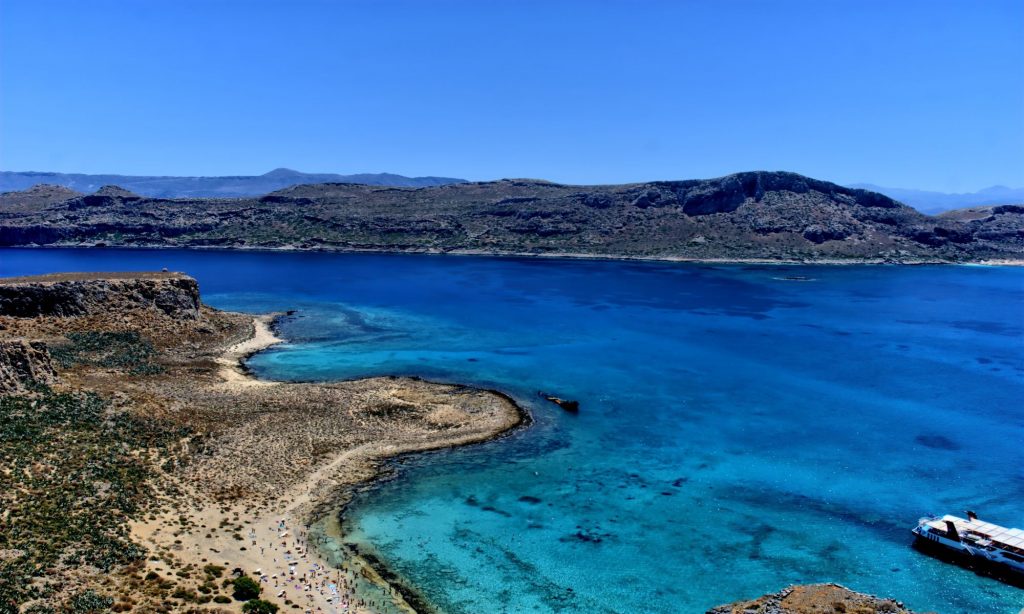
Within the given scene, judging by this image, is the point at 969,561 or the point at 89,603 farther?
the point at 969,561

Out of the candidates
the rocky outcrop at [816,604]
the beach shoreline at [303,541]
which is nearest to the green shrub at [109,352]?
the beach shoreline at [303,541]

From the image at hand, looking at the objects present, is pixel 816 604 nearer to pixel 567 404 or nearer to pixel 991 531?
pixel 991 531

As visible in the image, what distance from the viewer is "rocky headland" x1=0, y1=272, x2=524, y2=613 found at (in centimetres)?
2423

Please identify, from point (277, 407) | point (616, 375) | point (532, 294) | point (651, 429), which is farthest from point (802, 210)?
point (277, 407)

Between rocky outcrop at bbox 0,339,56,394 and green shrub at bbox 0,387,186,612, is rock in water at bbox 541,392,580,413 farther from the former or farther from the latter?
rocky outcrop at bbox 0,339,56,394

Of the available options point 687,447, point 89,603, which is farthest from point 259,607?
point 687,447

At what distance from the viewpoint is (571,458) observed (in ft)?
136

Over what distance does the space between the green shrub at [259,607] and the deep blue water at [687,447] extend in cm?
608

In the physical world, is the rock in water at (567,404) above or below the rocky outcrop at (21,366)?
below

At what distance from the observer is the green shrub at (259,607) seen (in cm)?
2300

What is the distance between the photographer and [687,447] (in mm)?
43844

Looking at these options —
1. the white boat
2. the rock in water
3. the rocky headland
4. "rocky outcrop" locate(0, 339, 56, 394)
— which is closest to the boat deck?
the white boat

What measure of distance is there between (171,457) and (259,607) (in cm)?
1595

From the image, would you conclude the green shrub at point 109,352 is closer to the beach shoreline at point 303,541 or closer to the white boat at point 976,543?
the beach shoreline at point 303,541
